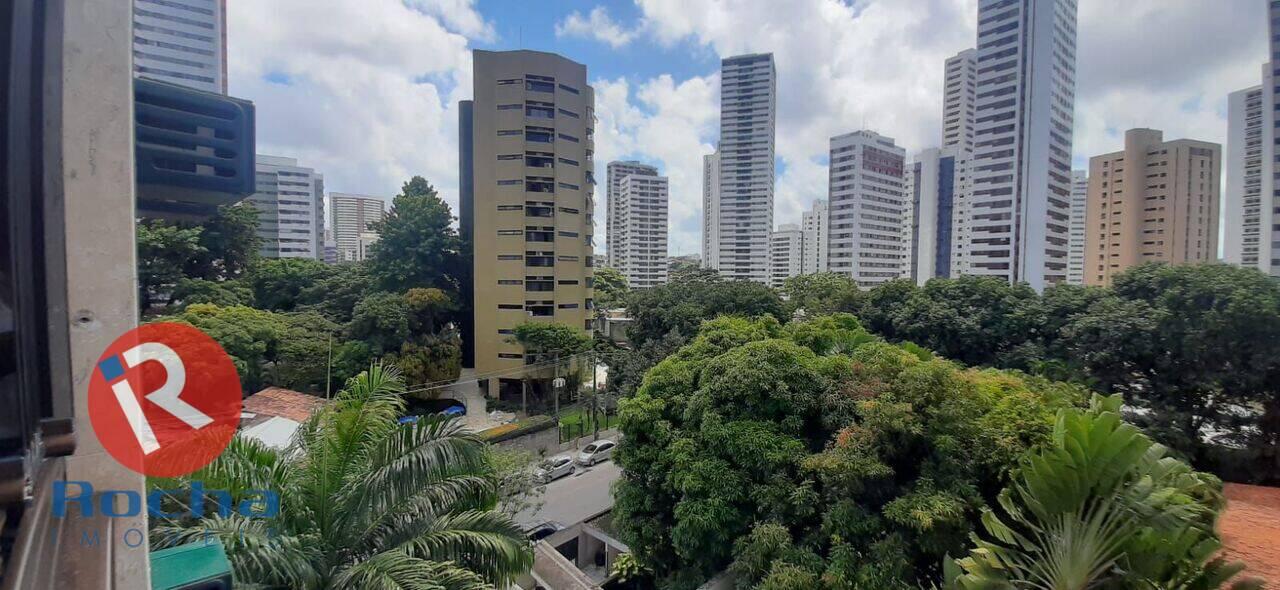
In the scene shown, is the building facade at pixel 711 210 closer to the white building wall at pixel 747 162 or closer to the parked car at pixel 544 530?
the white building wall at pixel 747 162

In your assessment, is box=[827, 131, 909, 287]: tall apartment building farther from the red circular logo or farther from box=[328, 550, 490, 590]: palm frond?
the red circular logo

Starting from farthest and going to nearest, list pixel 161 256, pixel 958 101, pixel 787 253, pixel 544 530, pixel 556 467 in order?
pixel 787 253 → pixel 958 101 → pixel 161 256 → pixel 556 467 → pixel 544 530

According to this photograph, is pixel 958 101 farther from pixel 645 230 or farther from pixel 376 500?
pixel 376 500

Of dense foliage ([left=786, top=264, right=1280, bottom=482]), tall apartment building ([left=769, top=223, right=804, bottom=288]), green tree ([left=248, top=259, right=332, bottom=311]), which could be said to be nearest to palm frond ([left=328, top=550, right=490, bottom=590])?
dense foliage ([left=786, top=264, right=1280, bottom=482])

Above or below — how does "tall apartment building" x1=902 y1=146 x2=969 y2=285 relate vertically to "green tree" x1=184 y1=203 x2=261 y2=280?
above

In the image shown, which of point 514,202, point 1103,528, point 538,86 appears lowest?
point 1103,528

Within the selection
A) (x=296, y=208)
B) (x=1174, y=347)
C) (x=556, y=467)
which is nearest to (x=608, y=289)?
(x=556, y=467)
